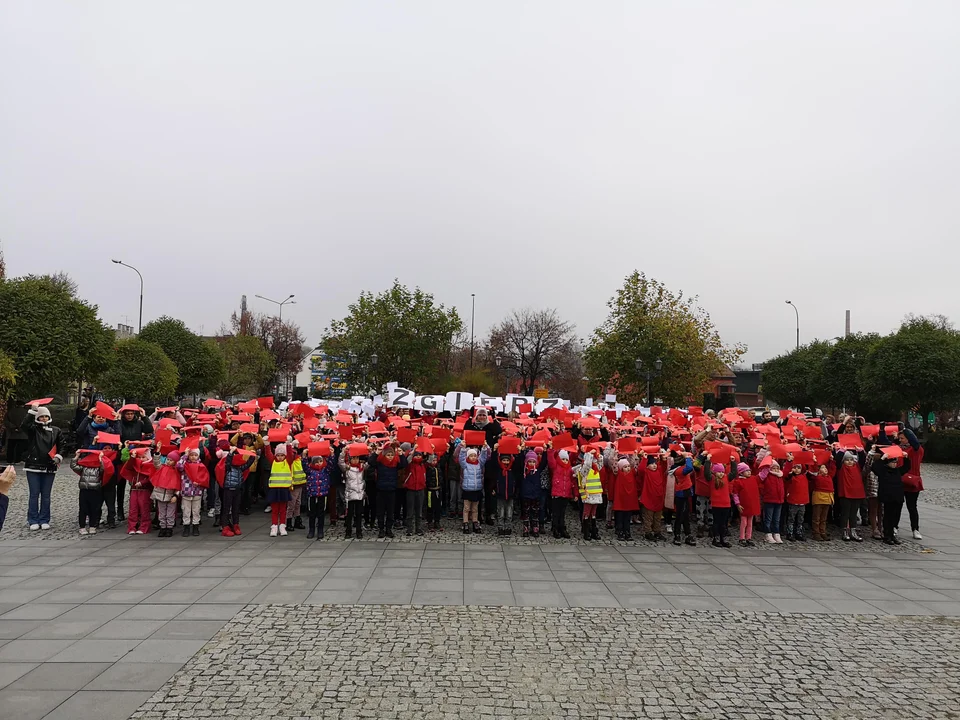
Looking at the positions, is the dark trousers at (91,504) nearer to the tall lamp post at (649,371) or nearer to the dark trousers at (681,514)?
the dark trousers at (681,514)

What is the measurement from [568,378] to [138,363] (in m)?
31.9

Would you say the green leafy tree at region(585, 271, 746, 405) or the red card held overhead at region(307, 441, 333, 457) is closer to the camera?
the red card held overhead at region(307, 441, 333, 457)

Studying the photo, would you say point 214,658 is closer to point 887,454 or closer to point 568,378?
point 887,454

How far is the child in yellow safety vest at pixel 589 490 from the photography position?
10203mm

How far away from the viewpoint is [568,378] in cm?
5281

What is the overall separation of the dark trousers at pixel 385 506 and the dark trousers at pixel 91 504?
442 cm

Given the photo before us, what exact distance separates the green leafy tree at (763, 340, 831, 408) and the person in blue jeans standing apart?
42.5 m

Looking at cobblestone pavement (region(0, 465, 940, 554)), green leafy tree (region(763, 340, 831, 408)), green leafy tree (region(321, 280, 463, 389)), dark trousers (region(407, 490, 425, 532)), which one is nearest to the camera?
cobblestone pavement (region(0, 465, 940, 554))

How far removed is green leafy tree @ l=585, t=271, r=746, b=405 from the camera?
33.2 meters

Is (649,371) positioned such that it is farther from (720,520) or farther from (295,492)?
(295,492)

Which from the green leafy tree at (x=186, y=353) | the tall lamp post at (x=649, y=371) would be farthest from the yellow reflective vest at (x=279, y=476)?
the green leafy tree at (x=186, y=353)

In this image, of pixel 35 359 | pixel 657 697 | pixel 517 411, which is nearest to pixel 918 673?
pixel 657 697

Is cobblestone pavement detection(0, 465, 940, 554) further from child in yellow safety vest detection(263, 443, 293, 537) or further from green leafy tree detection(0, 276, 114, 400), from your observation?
green leafy tree detection(0, 276, 114, 400)

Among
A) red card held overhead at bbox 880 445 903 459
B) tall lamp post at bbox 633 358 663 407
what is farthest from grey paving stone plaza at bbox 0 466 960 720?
tall lamp post at bbox 633 358 663 407
